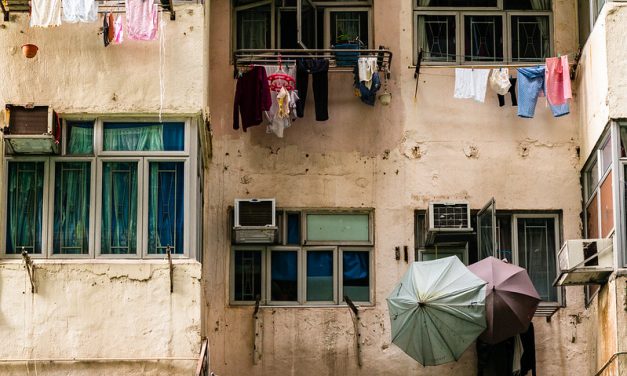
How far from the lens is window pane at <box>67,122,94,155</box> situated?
19.5m

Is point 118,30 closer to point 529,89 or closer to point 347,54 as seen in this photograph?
point 347,54

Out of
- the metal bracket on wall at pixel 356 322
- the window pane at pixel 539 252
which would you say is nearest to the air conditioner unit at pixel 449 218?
the window pane at pixel 539 252

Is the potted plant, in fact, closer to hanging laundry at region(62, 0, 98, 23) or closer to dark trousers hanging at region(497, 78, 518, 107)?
dark trousers hanging at region(497, 78, 518, 107)

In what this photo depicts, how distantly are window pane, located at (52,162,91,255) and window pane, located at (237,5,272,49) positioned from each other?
4224 mm

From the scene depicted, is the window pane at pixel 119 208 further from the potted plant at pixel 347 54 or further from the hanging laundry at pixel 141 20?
the potted plant at pixel 347 54

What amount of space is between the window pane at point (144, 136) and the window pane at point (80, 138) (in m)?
0.19

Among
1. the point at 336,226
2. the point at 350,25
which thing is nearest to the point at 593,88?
the point at 350,25

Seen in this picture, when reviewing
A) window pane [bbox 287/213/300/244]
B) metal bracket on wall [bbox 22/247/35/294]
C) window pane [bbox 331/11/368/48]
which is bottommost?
metal bracket on wall [bbox 22/247/35/294]

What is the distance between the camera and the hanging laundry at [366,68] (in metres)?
21.8

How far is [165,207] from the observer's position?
19.4 meters

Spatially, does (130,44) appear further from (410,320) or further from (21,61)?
(410,320)

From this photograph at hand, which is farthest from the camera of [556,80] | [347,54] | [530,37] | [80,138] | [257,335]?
[530,37]

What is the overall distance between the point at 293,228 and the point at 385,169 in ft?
5.17

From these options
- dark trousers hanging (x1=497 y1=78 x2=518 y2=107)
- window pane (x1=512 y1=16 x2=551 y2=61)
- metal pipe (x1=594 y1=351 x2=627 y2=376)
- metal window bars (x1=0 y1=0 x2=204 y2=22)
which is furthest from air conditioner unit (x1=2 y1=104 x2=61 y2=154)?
metal pipe (x1=594 y1=351 x2=627 y2=376)
